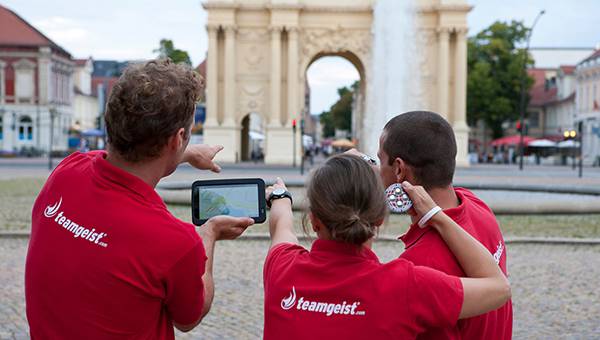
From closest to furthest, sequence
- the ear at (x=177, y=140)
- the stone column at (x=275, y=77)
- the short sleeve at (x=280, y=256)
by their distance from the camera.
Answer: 1. the ear at (x=177, y=140)
2. the short sleeve at (x=280, y=256)
3. the stone column at (x=275, y=77)

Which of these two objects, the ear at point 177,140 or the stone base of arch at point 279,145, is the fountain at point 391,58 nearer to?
the stone base of arch at point 279,145

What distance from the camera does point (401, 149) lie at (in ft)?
10.7

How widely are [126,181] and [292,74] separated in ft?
177

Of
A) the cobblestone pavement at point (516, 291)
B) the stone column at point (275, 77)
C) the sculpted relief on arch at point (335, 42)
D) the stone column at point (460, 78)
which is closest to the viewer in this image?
the cobblestone pavement at point (516, 291)

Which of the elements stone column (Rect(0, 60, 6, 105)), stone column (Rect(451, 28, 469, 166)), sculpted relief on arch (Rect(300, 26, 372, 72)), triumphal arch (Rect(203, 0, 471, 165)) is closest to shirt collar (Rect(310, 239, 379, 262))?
triumphal arch (Rect(203, 0, 471, 165))

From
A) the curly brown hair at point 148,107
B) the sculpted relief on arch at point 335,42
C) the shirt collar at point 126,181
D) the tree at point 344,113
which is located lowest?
the shirt collar at point 126,181

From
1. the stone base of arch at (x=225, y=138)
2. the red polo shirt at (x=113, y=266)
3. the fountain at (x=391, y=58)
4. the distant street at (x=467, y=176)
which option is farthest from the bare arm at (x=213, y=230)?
the stone base of arch at (x=225, y=138)

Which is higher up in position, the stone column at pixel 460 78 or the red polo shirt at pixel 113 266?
the stone column at pixel 460 78

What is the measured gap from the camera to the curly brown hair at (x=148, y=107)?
284cm

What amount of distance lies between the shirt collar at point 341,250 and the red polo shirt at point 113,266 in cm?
38

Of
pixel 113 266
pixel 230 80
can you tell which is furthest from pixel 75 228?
pixel 230 80

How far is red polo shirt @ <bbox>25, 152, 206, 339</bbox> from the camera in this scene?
2.85m

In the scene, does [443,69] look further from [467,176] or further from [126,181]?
[126,181]

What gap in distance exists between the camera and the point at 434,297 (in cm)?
281
